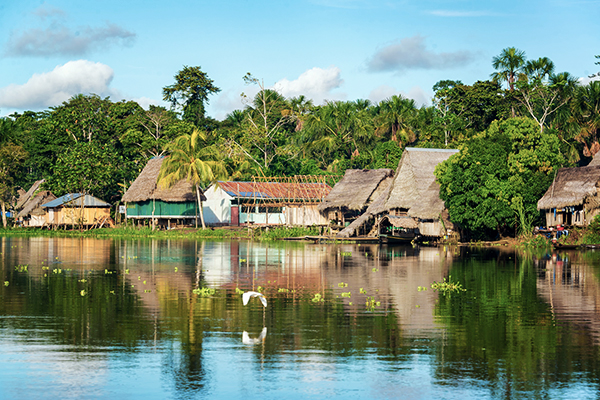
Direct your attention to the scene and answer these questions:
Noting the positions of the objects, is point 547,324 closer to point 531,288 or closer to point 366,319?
point 366,319

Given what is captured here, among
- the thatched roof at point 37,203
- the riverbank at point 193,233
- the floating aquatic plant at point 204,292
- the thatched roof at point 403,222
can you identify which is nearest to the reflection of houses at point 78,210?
the riverbank at point 193,233

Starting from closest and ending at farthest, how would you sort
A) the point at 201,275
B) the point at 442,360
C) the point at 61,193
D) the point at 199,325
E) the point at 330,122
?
the point at 442,360 < the point at 199,325 < the point at 201,275 < the point at 61,193 < the point at 330,122

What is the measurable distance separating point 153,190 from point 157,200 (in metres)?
1.02

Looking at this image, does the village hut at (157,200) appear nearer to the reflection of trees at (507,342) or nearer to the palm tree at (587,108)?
the palm tree at (587,108)

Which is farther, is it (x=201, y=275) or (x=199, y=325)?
(x=201, y=275)

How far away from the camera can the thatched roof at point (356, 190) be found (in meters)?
52.9

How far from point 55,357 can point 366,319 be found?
21.0ft

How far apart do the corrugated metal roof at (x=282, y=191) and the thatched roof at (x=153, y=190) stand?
132 inches

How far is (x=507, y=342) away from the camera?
12.7 metres

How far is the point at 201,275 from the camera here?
945 inches

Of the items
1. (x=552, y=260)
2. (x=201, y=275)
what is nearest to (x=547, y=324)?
(x=201, y=275)

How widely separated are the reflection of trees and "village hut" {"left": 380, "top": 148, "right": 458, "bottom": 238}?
76.4 ft

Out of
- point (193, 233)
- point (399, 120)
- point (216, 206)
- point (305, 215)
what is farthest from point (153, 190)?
point (399, 120)

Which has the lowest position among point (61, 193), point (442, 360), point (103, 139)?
point (442, 360)
